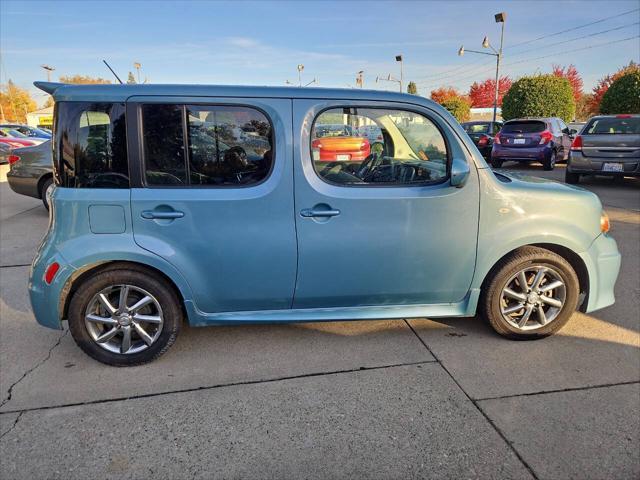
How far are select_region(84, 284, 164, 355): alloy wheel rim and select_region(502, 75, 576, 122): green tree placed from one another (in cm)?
2229

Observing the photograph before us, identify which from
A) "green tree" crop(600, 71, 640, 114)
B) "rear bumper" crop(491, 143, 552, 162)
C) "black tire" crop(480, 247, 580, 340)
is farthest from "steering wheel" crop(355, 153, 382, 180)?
"green tree" crop(600, 71, 640, 114)

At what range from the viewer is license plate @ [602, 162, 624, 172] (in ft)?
30.5

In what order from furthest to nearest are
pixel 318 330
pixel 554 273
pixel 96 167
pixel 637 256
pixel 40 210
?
pixel 40 210 → pixel 637 256 → pixel 318 330 → pixel 554 273 → pixel 96 167

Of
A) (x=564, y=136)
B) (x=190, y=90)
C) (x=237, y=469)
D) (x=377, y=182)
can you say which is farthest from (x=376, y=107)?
(x=564, y=136)

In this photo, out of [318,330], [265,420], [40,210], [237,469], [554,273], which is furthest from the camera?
[40,210]

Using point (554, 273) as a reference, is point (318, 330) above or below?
below

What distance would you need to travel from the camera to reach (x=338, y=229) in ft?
9.54

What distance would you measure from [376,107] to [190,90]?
1195 mm

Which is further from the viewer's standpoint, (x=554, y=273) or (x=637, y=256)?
(x=637, y=256)

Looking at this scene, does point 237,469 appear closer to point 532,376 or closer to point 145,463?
point 145,463

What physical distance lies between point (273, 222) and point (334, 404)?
1162 mm

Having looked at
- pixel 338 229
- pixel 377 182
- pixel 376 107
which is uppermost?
pixel 376 107

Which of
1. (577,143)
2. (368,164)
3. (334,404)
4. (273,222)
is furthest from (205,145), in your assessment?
(577,143)

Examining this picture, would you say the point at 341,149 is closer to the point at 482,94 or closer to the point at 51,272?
the point at 51,272
